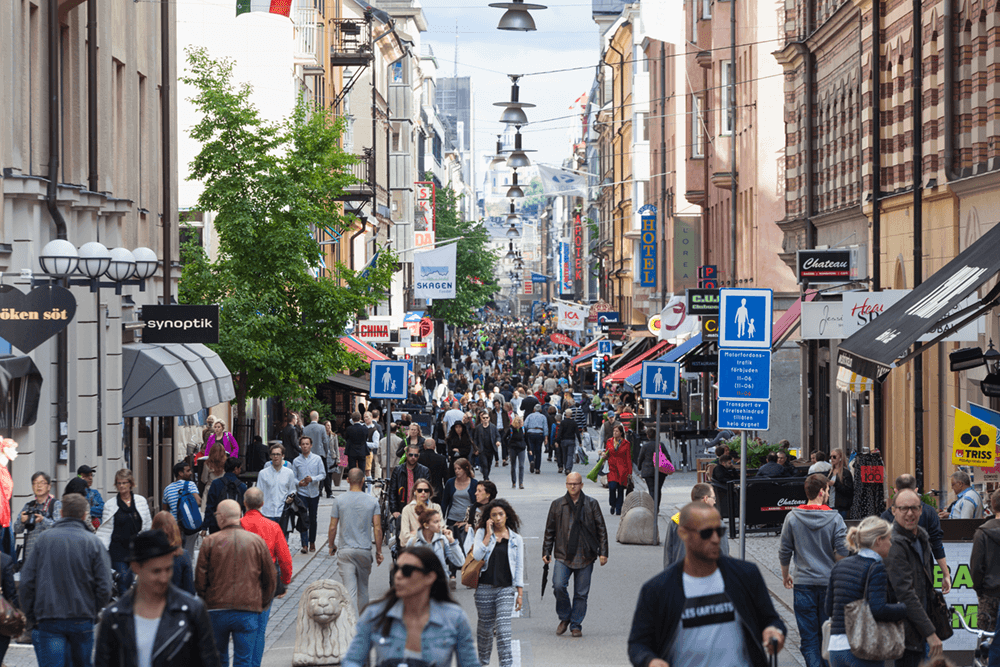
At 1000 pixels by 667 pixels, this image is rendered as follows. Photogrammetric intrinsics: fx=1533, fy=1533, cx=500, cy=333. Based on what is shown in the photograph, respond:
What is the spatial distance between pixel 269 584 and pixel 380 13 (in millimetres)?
62456

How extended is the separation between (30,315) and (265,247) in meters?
13.2

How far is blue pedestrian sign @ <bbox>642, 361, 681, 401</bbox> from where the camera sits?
76.0 feet

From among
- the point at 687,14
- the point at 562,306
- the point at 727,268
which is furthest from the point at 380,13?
the point at 727,268

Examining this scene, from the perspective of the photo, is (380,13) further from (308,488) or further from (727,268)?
(308,488)

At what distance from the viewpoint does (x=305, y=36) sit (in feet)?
149

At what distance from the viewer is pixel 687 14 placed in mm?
50219

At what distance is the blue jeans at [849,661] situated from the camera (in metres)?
9.42

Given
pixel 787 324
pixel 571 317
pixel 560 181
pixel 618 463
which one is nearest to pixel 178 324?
pixel 618 463

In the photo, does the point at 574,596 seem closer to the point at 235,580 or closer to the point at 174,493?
the point at 174,493

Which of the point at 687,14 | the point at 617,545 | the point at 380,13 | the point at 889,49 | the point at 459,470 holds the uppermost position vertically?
the point at 380,13

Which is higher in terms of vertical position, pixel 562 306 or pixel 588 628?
pixel 562 306

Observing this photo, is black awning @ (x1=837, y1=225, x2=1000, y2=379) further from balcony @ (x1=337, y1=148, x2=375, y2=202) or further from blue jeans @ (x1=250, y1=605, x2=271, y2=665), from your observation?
balcony @ (x1=337, y1=148, x2=375, y2=202)

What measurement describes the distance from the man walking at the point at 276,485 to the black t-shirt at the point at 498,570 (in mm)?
6640

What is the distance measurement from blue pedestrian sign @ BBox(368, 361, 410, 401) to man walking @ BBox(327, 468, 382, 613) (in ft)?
29.0
